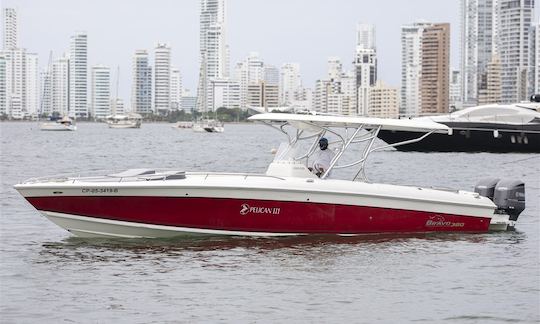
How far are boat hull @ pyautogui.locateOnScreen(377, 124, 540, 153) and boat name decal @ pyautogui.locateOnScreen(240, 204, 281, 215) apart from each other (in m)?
38.4

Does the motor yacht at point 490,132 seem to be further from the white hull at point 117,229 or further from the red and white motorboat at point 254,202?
the white hull at point 117,229

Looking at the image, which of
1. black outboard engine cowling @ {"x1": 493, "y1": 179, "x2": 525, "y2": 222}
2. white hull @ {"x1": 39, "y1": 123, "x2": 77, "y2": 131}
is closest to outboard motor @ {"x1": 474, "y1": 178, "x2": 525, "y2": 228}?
black outboard engine cowling @ {"x1": 493, "y1": 179, "x2": 525, "y2": 222}

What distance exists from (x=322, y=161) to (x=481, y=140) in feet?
135

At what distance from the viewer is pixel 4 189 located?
108ft

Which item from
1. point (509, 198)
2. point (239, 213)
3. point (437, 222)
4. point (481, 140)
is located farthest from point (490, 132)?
point (239, 213)

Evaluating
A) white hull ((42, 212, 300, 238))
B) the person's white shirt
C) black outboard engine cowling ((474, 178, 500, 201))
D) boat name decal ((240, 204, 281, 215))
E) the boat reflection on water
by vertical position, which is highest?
the person's white shirt

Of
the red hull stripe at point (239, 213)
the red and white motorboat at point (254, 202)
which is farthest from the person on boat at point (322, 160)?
the red hull stripe at point (239, 213)

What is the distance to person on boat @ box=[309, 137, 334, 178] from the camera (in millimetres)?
19753

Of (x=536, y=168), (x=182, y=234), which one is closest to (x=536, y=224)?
(x=182, y=234)

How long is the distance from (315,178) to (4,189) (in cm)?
1651

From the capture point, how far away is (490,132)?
59031 mm

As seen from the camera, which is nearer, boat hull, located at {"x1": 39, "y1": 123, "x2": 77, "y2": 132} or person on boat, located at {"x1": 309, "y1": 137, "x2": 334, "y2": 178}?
person on boat, located at {"x1": 309, "y1": 137, "x2": 334, "y2": 178}

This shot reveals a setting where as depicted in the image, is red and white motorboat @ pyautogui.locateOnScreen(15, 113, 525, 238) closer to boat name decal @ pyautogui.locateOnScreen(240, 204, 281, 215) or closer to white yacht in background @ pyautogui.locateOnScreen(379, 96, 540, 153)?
boat name decal @ pyautogui.locateOnScreen(240, 204, 281, 215)

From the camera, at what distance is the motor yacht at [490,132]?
2299 inches
